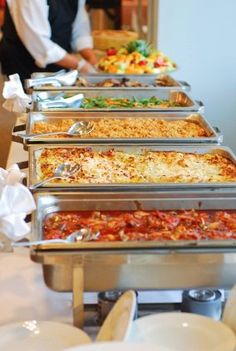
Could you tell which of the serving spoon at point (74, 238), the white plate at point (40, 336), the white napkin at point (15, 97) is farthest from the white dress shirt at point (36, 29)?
the white plate at point (40, 336)

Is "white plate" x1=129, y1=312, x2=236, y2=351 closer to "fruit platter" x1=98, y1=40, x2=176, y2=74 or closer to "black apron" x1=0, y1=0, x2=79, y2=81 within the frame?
"fruit platter" x1=98, y1=40, x2=176, y2=74

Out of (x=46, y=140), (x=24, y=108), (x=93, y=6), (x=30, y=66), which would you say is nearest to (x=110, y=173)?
(x=46, y=140)

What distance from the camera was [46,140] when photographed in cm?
169

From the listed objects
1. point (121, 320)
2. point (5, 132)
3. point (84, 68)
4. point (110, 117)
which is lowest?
point (5, 132)

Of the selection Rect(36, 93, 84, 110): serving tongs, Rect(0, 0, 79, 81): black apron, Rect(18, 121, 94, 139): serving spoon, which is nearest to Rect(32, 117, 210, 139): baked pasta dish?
Rect(18, 121, 94, 139): serving spoon

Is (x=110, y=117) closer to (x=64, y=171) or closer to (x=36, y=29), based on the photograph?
(x=64, y=171)

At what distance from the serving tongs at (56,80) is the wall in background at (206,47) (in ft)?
2.74

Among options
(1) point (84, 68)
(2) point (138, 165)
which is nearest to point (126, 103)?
(2) point (138, 165)

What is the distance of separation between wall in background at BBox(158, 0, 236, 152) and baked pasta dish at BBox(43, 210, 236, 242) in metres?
2.05

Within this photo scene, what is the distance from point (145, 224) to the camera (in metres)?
1.16

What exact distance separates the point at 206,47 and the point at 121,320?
8.37 ft

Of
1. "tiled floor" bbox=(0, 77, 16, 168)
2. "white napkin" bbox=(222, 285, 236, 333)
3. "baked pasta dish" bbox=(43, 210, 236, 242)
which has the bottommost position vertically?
"tiled floor" bbox=(0, 77, 16, 168)

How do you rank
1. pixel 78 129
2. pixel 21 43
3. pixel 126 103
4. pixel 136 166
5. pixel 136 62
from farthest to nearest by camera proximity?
pixel 21 43
pixel 136 62
pixel 126 103
pixel 78 129
pixel 136 166

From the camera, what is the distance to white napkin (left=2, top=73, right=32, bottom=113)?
2035mm
